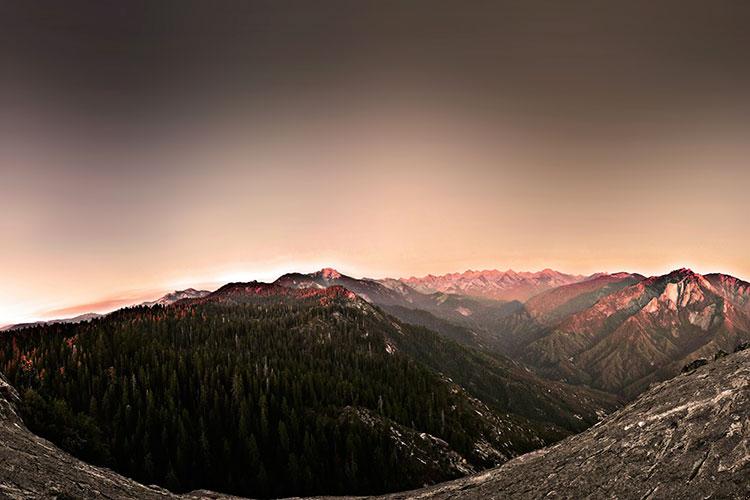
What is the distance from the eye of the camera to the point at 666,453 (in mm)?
26891

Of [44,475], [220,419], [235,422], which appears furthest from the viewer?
[220,419]

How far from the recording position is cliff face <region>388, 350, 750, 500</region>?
908 inches

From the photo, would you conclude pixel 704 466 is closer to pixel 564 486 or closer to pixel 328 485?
pixel 564 486

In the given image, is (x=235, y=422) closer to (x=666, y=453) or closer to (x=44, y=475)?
(x=44, y=475)

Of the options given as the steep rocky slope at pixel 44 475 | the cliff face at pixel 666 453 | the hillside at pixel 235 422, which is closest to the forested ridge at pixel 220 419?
the hillside at pixel 235 422

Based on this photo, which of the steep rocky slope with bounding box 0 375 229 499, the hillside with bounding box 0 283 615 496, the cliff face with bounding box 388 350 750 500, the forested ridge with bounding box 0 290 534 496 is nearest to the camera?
the cliff face with bounding box 388 350 750 500

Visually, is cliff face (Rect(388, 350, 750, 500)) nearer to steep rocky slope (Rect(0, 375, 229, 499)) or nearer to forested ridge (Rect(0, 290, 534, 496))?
steep rocky slope (Rect(0, 375, 229, 499))

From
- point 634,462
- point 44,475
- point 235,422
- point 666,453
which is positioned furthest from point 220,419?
point 666,453

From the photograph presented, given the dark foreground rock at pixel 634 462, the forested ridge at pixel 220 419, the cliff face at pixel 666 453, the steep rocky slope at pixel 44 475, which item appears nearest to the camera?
the cliff face at pixel 666 453

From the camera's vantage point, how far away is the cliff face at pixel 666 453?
23.1 metres

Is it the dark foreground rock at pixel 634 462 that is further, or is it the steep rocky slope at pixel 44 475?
the steep rocky slope at pixel 44 475

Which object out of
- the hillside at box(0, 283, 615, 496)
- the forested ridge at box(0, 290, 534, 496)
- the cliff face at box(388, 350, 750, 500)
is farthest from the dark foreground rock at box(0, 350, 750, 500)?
the hillside at box(0, 283, 615, 496)

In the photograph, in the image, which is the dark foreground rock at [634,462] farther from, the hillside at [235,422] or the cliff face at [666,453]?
the hillside at [235,422]

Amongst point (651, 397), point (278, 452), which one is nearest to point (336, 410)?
point (278, 452)
